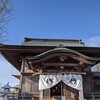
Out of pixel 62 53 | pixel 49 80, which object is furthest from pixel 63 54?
pixel 49 80

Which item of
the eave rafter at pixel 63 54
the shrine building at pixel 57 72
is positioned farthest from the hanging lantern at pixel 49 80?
the eave rafter at pixel 63 54

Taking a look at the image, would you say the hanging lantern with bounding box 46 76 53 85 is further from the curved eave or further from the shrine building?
the curved eave

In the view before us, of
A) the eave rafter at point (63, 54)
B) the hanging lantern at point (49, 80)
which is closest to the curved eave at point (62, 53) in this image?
the eave rafter at point (63, 54)

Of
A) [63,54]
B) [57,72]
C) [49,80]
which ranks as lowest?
[49,80]

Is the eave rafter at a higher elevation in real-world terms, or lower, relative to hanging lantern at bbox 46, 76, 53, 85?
higher

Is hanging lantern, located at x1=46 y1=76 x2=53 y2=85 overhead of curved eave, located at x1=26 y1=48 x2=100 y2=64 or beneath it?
beneath

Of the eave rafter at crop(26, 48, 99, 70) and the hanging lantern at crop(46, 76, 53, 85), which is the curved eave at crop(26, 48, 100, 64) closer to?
A: the eave rafter at crop(26, 48, 99, 70)

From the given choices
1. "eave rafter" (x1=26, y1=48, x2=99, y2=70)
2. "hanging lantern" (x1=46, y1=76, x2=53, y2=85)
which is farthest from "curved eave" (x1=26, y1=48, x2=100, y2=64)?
"hanging lantern" (x1=46, y1=76, x2=53, y2=85)

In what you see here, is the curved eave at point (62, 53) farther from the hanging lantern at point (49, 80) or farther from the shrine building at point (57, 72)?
the hanging lantern at point (49, 80)

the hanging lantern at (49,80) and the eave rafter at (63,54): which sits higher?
the eave rafter at (63,54)

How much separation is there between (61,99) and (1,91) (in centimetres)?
428

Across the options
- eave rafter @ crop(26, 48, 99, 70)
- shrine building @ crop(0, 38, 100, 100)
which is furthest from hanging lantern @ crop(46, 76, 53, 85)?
eave rafter @ crop(26, 48, 99, 70)

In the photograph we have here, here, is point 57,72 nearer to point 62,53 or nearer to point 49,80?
point 49,80

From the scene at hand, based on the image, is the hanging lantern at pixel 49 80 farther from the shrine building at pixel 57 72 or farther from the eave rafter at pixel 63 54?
the eave rafter at pixel 63 54
